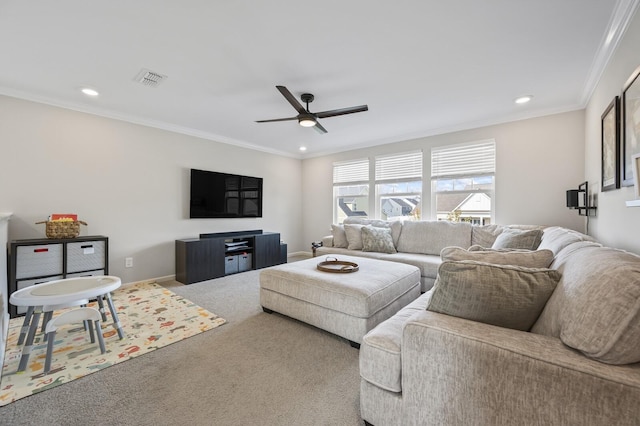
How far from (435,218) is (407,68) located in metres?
2.71

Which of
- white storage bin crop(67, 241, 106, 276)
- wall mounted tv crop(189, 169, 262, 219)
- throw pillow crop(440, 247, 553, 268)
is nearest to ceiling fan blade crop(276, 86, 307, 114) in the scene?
throw pillow crop(440, 247, 553, 268)

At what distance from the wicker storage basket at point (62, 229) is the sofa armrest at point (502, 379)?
380 cm

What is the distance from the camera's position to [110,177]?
3.60 meters

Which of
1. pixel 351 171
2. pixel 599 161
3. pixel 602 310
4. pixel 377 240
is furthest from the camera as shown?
pixel 351 171

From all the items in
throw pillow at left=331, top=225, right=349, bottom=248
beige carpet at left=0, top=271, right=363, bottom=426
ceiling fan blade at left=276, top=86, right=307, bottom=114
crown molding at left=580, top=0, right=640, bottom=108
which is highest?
crown molding at left=580, top=0, right=640, bottom=108

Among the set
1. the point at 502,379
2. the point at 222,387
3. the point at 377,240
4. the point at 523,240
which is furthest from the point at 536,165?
the point at 222,387

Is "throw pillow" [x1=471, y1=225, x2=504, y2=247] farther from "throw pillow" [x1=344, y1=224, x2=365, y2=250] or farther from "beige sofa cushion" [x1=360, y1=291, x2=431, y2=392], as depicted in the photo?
"beige sofa cushion" [x1=360, y1=291, x2=431, y2=392]

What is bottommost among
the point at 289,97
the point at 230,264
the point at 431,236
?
the point at 230,264

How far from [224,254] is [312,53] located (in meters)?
3.31

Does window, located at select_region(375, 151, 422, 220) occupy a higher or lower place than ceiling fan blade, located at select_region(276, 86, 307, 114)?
lower

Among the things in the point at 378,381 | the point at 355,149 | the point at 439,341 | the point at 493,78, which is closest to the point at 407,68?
the point at 493,78

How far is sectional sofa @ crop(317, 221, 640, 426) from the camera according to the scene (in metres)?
0.81

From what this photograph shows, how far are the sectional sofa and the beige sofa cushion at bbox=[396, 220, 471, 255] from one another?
2384 mm

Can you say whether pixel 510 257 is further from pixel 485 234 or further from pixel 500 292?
pixel 485 234
